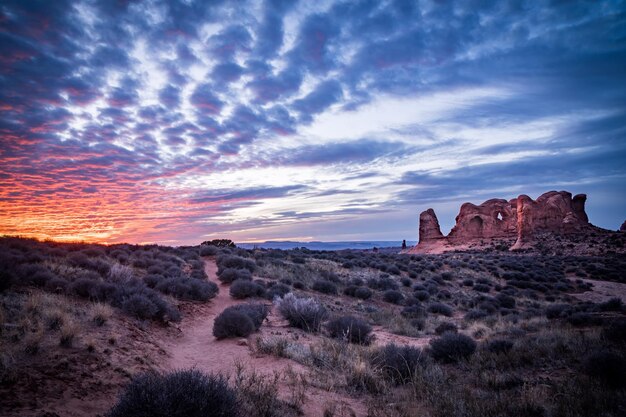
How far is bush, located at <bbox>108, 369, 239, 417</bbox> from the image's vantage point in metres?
3.06

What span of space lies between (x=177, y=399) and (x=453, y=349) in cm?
689

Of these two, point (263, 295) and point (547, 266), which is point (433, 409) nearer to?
point (263, 295)

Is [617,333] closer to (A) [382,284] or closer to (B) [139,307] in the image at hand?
(B) [139,307]

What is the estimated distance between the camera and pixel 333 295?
18.4m

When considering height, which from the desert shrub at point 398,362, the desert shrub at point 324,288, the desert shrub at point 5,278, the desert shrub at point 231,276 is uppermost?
the desert shrub at point 5,278

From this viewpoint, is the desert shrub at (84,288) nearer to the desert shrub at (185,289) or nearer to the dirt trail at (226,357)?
the dirt trail at (226,357)

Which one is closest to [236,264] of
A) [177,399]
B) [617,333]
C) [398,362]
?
[398,362]

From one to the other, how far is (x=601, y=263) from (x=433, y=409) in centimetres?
4300

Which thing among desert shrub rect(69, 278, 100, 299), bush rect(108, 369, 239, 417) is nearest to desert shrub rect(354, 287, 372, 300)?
desert shrub rect(69, 278, 100, 299)

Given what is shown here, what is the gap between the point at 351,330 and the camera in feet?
30.3

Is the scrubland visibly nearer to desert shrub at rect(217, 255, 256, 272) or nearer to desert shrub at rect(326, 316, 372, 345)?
desert shrub at rect(326, 316, 372, 345)

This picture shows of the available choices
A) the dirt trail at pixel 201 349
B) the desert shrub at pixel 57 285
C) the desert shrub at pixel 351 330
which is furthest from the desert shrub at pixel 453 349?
the desert shrub at pixel 57 285

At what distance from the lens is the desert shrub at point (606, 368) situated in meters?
5.11

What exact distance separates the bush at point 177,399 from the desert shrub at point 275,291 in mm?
11396
